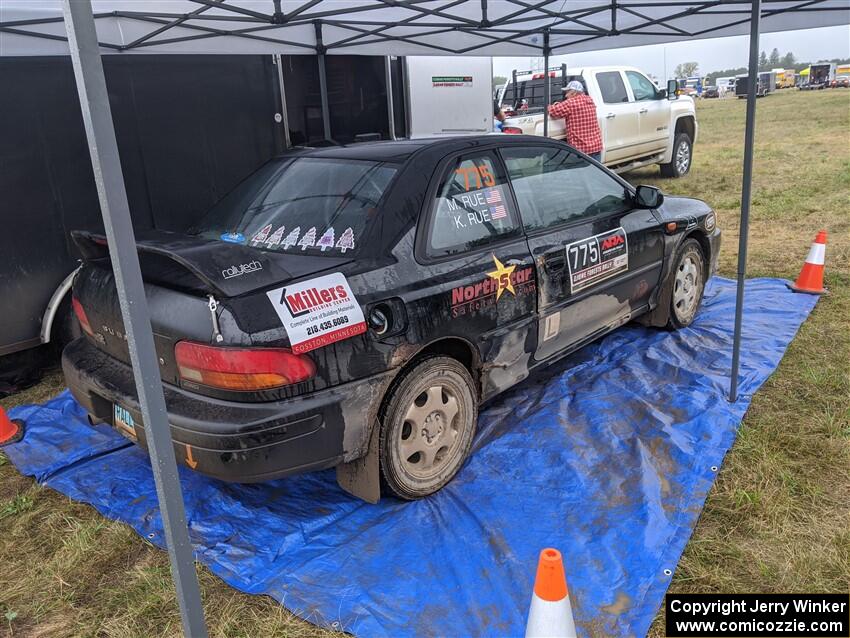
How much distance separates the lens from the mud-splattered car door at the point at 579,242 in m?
3.59

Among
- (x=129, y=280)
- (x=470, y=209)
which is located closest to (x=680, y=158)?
(x=470, y=209)

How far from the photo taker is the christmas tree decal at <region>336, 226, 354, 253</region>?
2887 mm

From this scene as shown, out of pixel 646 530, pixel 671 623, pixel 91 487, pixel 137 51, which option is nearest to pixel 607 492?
pixel 646 530

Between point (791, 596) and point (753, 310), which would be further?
point (753, 310)

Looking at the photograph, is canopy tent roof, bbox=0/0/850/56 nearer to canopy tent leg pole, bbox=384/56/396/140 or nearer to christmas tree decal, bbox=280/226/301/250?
canopy tent leg pole, bbox=384/56/396/140

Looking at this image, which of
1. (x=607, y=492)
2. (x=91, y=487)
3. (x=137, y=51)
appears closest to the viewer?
(x=607, y=492)

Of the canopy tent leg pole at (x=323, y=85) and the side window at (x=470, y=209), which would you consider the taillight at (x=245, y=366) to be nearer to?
the side window at (x=470, y=209)

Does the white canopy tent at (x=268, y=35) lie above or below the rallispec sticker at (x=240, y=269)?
above

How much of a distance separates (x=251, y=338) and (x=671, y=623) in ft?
6.11

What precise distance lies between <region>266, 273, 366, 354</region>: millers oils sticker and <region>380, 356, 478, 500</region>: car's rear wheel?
17.0 inches

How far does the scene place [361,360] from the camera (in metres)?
2.69

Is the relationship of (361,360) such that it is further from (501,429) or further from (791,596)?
(791,596)

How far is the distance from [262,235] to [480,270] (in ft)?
3.49

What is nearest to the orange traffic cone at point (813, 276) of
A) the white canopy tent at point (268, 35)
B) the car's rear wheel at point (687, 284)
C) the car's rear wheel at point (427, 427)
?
the car's rear wheel at point (687, 284)
